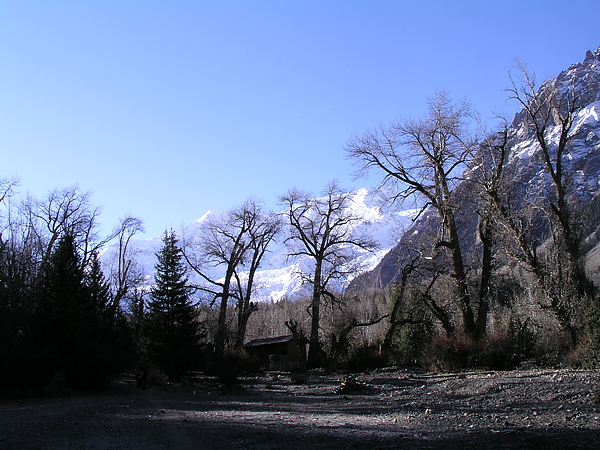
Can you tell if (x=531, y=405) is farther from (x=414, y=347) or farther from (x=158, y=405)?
(x=414, y=347)

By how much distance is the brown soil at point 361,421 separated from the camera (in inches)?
318

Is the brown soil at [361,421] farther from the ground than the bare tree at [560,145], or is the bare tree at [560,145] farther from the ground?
the bare tree at [560,145]

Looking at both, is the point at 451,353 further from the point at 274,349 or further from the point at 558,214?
the point at 274,349

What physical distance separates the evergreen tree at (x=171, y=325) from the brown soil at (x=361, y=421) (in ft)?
33.1

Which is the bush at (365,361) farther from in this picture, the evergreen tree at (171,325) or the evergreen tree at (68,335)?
the evergreen tree at (68,335)

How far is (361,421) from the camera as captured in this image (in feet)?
35.3

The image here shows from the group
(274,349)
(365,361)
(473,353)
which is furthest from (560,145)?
(274,349)

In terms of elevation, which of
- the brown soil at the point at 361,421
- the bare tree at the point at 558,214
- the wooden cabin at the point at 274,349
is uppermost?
the bare tree at the point at 558,214

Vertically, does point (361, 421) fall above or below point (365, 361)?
below

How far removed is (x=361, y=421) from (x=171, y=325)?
19.1 meters

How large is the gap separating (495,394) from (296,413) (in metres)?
5.20

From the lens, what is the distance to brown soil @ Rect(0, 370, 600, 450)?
807cm

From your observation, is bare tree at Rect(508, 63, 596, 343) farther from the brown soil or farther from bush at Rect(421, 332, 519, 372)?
the brown soil

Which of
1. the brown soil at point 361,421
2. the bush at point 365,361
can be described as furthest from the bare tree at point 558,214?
the bush at point 365,361
